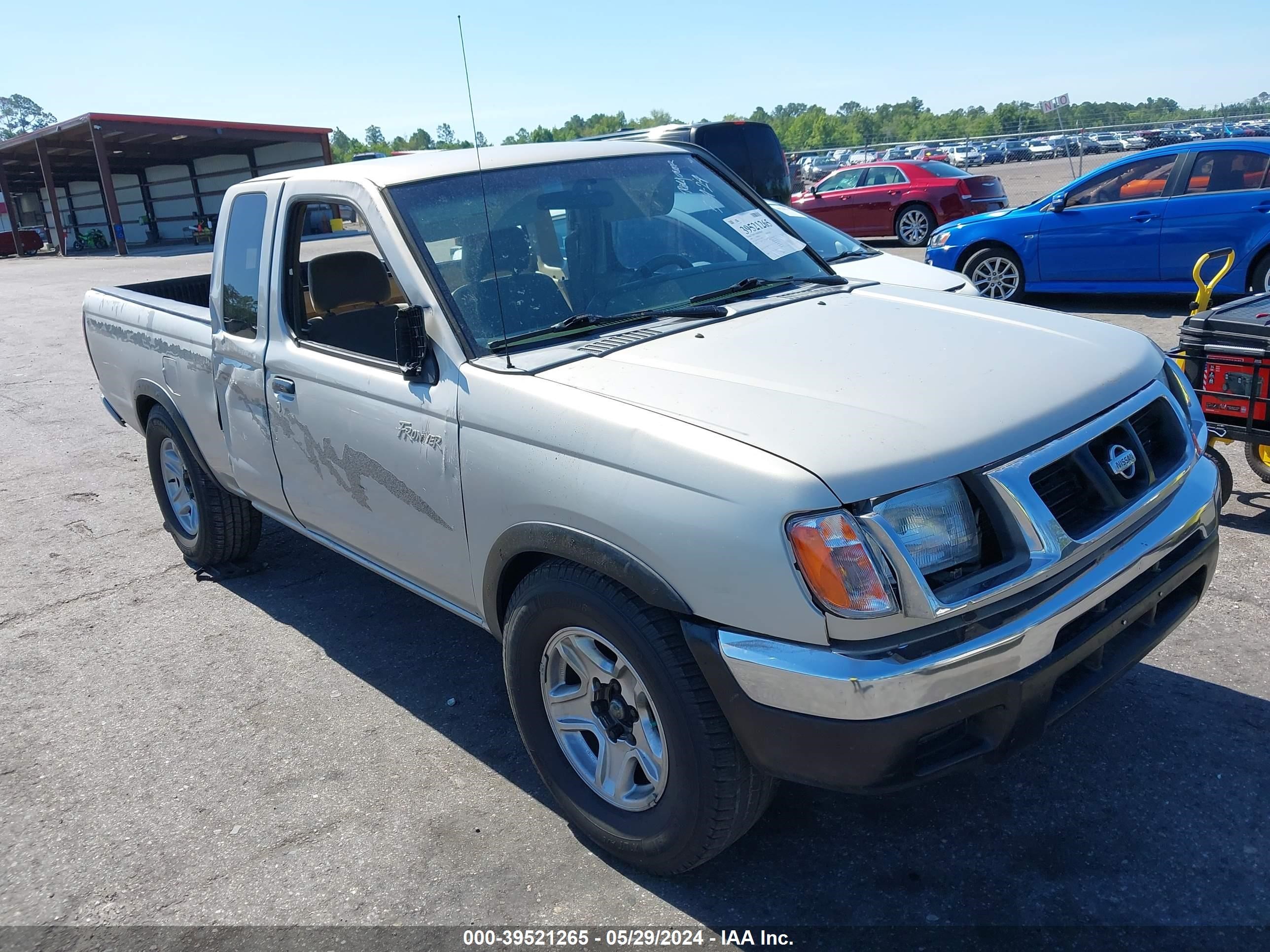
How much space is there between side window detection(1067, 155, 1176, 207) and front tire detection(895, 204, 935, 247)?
6916mm

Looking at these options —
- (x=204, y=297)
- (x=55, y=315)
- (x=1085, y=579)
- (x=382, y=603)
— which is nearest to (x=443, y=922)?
(x=1085, y=579)

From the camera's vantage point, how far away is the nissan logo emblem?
2650 millimetres

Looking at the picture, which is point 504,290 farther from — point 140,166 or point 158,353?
point 140,166

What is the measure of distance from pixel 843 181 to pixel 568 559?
57.1ft

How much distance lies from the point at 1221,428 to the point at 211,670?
15.1 feet

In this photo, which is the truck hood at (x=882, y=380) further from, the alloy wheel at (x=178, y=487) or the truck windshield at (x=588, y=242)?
the alloy wheel at (x=178, y=487)

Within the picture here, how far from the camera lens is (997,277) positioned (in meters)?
11.1

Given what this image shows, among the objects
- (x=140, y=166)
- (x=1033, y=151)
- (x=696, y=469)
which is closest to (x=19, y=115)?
(x=140, y=166)

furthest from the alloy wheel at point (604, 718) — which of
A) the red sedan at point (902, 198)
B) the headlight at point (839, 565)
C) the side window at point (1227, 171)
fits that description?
the red sedan at point (902, 198)

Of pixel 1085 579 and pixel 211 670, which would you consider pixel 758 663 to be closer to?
pixel 1085 579

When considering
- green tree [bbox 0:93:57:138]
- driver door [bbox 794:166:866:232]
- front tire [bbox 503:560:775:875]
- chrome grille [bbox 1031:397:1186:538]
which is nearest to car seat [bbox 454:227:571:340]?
front tire [bbox 503:560:775:875]

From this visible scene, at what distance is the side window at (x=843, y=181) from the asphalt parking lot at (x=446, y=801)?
47.7ft

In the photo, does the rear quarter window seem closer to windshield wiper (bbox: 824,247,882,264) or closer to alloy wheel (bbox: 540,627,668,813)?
windshield wiper (bbox: 824,247,882,264)

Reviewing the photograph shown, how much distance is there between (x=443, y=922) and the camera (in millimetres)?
2713
